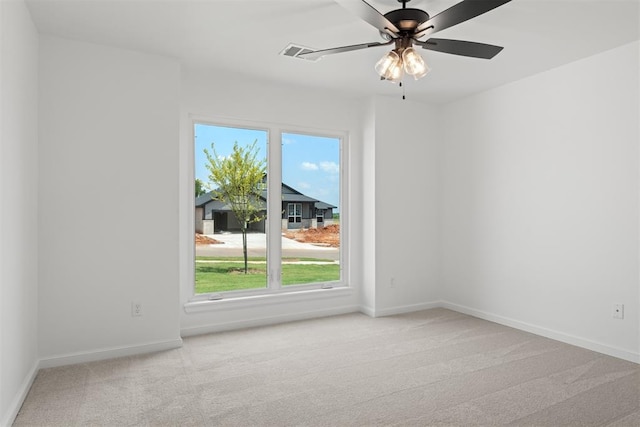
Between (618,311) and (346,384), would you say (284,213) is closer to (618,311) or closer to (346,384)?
(346,384)

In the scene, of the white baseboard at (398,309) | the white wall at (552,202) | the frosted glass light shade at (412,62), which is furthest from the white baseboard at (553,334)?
the frosted glass light shade at (412,62)

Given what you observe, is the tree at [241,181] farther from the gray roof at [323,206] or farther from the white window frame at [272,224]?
the gray roof at [323,206]

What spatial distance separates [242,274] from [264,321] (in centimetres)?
54

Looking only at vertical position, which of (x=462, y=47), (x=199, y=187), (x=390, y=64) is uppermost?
(x=462, y=47)

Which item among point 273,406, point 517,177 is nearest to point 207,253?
point 273,406

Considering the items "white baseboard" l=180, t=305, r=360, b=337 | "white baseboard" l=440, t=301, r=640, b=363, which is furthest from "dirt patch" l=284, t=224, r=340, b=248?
"white baseboard" l=440, t=301, r=640, b=363

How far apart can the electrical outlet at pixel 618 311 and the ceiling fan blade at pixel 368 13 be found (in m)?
2.87

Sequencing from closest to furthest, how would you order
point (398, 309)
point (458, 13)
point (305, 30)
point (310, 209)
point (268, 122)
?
point (458, 13) → point (305, 30) → point (268, 122) → point (310, 209) → point (398, 309)

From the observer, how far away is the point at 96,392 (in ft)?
8.89

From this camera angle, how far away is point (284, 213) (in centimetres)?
458

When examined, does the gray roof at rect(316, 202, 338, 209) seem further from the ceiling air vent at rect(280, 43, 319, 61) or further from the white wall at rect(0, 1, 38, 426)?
the white wall at rect(0, 1, 38, 426)

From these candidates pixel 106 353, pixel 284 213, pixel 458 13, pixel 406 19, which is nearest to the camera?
pixel 458 13

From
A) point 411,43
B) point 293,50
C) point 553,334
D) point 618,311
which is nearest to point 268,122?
point 293,50

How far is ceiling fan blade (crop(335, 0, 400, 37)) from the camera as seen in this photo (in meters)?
1.98
